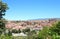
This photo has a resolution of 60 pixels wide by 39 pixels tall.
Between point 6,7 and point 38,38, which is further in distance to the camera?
point 6,7

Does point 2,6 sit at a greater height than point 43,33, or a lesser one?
greater

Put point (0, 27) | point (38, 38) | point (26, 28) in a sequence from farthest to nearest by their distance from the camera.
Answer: point (26, 28) < point (0, 27) < point (38, 38)

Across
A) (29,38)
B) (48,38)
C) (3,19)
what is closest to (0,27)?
(3,19)

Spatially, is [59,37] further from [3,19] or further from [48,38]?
[3,19]

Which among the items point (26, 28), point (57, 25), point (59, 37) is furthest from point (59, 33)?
point (26, 28)

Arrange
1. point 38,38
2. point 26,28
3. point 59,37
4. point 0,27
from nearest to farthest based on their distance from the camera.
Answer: point 59,37 → point 38,38 → point 0,27 → point 26,28

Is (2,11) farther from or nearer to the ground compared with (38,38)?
farther from the ground

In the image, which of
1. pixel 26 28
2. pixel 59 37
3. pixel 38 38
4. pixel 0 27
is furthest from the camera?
pixel 26 28

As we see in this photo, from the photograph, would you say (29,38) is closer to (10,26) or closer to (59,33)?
(59,33)

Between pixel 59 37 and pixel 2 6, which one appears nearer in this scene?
pixel 59 37
